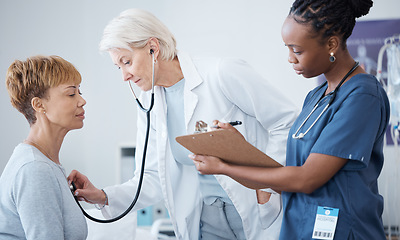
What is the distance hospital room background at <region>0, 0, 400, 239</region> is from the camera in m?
3.29

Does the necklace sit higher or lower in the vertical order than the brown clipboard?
lower

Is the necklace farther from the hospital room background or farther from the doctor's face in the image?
the hospital room background

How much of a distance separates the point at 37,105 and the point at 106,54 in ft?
6.83

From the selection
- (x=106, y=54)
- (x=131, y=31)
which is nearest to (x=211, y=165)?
(x=131, y=31)

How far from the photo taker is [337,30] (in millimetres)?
1060

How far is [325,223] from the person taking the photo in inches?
40.4

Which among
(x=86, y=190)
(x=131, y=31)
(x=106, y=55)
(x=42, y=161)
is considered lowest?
(x=86, y=190)

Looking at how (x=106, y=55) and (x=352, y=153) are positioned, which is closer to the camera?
(x=352, y=153)

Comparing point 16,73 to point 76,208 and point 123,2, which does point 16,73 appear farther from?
point 123,2

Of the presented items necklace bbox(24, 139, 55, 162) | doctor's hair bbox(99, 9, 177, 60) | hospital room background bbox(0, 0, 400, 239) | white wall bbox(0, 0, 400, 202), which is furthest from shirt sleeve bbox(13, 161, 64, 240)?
white wall bbox(0, 0, 400, 202)

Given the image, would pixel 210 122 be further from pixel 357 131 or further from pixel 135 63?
pixel 357 131

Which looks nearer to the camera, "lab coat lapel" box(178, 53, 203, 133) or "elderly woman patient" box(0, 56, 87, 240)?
"elderly woman patient" box(0, 56, 87, 240)

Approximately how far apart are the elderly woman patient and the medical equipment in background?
2.29 m

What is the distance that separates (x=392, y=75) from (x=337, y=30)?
7.39 feet
